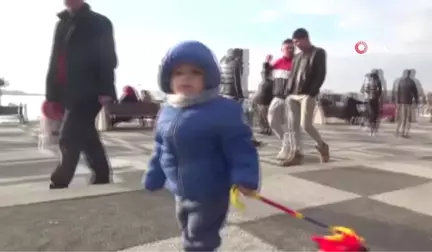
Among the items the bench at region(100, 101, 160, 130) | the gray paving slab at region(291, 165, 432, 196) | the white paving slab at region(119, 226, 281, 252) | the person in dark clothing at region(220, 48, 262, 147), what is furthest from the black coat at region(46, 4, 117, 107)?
the bench at region(100, 101, 160, 130)

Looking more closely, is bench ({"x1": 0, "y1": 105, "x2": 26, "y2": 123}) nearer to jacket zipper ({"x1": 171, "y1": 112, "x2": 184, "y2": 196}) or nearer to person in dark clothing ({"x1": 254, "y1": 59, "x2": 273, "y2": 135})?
person in dark clothing ({"x1": 254, "y1": 59, "x2": 273, "y2": 135})

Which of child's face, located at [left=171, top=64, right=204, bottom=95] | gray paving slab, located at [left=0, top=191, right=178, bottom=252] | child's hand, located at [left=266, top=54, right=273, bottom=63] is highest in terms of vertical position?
child's hand, located at [left=266, top=54, right=273, bottom=63]

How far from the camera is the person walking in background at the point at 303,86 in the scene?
232 inches

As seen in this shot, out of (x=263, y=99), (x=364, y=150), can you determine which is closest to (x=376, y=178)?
(x=364, y=150)

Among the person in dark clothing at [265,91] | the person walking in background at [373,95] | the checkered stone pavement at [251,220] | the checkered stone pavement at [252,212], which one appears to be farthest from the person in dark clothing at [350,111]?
the checkered stone pavement at [251,220]

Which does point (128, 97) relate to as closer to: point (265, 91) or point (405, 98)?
point (265, 91)

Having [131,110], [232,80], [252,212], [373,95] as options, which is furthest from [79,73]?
[373,95]

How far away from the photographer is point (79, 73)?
4320 millimetres

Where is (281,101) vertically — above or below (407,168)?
above

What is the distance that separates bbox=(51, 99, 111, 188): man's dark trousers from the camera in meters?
4.36

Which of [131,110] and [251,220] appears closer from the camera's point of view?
[251,220]

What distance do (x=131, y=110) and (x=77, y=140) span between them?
9014mm

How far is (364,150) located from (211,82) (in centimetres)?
649

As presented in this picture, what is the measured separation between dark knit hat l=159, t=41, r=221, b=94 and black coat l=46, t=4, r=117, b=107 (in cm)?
223
